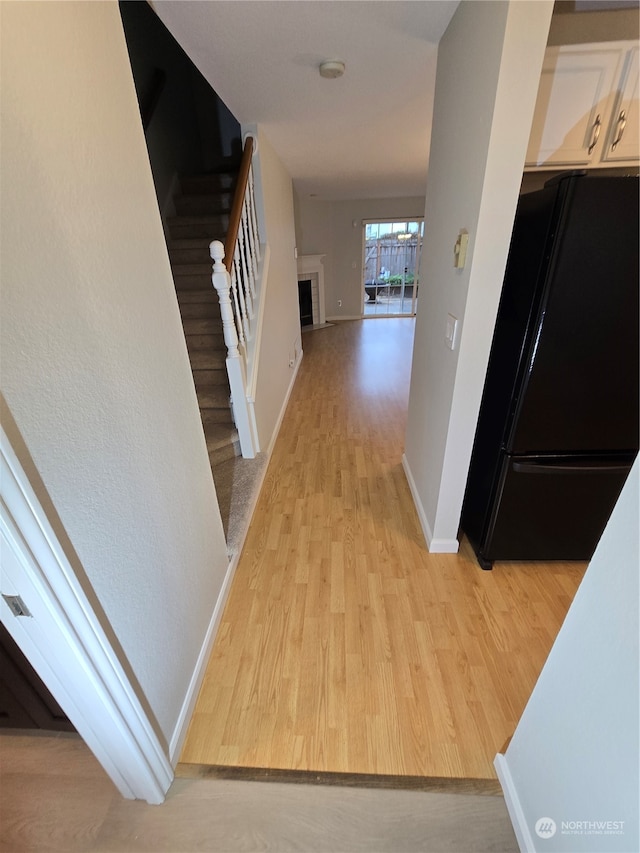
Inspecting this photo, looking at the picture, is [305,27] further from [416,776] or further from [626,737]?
[416,776]

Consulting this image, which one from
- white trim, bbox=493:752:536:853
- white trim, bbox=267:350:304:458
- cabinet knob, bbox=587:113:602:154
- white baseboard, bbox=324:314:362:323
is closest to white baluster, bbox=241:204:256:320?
white trim, bbox=267:350:304:458

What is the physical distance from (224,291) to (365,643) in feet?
6.19

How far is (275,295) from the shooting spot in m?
3.29

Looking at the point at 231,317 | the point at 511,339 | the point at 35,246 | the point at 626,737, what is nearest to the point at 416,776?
the point at 626,737

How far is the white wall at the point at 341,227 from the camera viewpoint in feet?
22.4

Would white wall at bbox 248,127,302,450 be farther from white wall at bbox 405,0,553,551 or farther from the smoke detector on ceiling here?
white wall at bbox 405,0,553,551

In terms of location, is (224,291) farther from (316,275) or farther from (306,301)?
(316,275)

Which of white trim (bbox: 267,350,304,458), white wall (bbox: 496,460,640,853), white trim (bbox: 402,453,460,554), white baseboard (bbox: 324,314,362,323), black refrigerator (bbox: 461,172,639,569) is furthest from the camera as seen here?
white baseboard (bbox: 324,314,362,323)

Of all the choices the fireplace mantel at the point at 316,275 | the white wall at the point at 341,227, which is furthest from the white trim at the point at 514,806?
the white wall at the point at 341,227

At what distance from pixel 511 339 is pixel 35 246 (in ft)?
4.87

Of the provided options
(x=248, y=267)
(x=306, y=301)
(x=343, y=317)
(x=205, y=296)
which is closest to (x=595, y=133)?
(x=248, y=267)

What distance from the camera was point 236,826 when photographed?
103 cm

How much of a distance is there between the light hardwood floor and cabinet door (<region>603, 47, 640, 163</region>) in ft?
5.88

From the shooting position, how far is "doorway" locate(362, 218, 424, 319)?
7.45 m
